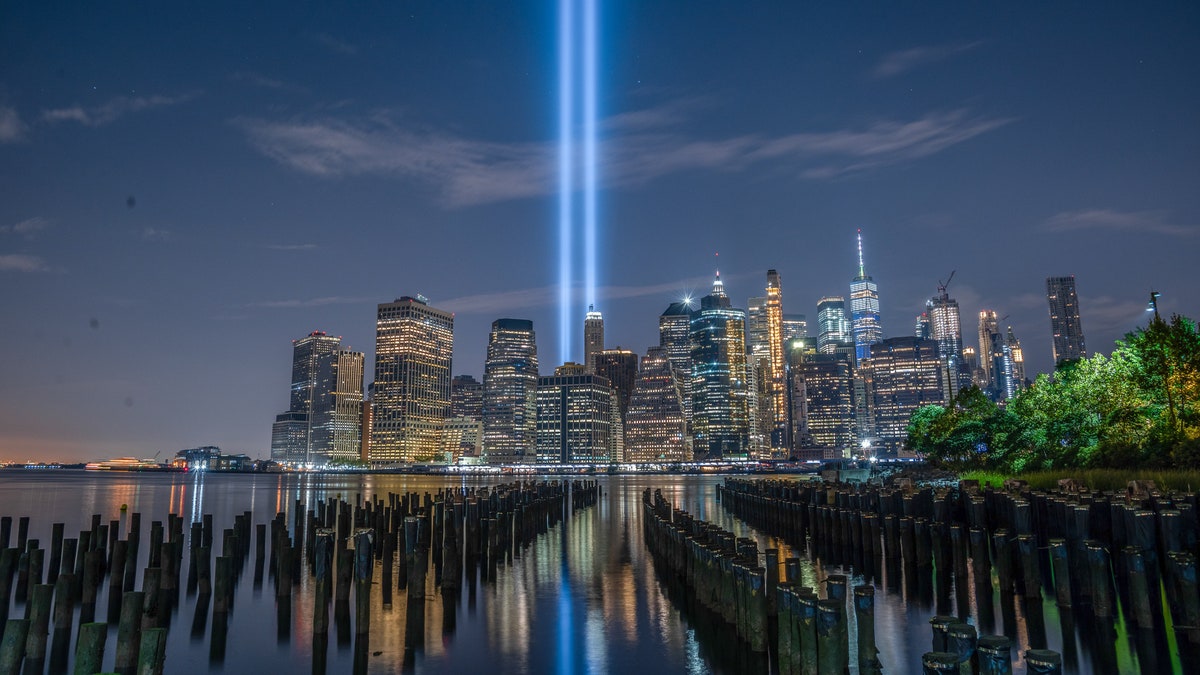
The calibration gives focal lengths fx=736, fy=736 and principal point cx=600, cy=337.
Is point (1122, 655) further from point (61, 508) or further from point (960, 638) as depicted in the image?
point (61, 508)

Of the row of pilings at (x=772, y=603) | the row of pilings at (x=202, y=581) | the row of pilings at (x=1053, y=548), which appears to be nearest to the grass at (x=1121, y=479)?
the row of pilings at (x=1053, y=548)

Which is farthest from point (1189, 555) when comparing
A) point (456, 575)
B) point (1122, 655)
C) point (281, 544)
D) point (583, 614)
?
point (281, 544)

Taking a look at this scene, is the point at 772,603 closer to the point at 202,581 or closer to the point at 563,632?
the point at 563,632

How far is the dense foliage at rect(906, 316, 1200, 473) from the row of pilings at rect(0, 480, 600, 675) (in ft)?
117

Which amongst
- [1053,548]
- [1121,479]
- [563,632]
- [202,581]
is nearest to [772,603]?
[563,632]

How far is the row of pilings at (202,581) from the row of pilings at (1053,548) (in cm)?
1275

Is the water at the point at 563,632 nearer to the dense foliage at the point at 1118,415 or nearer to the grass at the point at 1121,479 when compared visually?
the grass at the point at 1121,479

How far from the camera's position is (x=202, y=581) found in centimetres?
2045

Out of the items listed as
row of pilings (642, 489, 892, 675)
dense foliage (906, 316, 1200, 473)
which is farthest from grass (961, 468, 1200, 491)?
row of pilings (642, 489, 892, 675)

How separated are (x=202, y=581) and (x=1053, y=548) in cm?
2166

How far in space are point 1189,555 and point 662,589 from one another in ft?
41.6

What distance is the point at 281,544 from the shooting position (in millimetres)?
23938

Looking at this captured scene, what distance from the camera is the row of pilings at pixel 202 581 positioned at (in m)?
13.3

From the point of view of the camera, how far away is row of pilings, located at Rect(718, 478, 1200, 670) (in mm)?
14719
